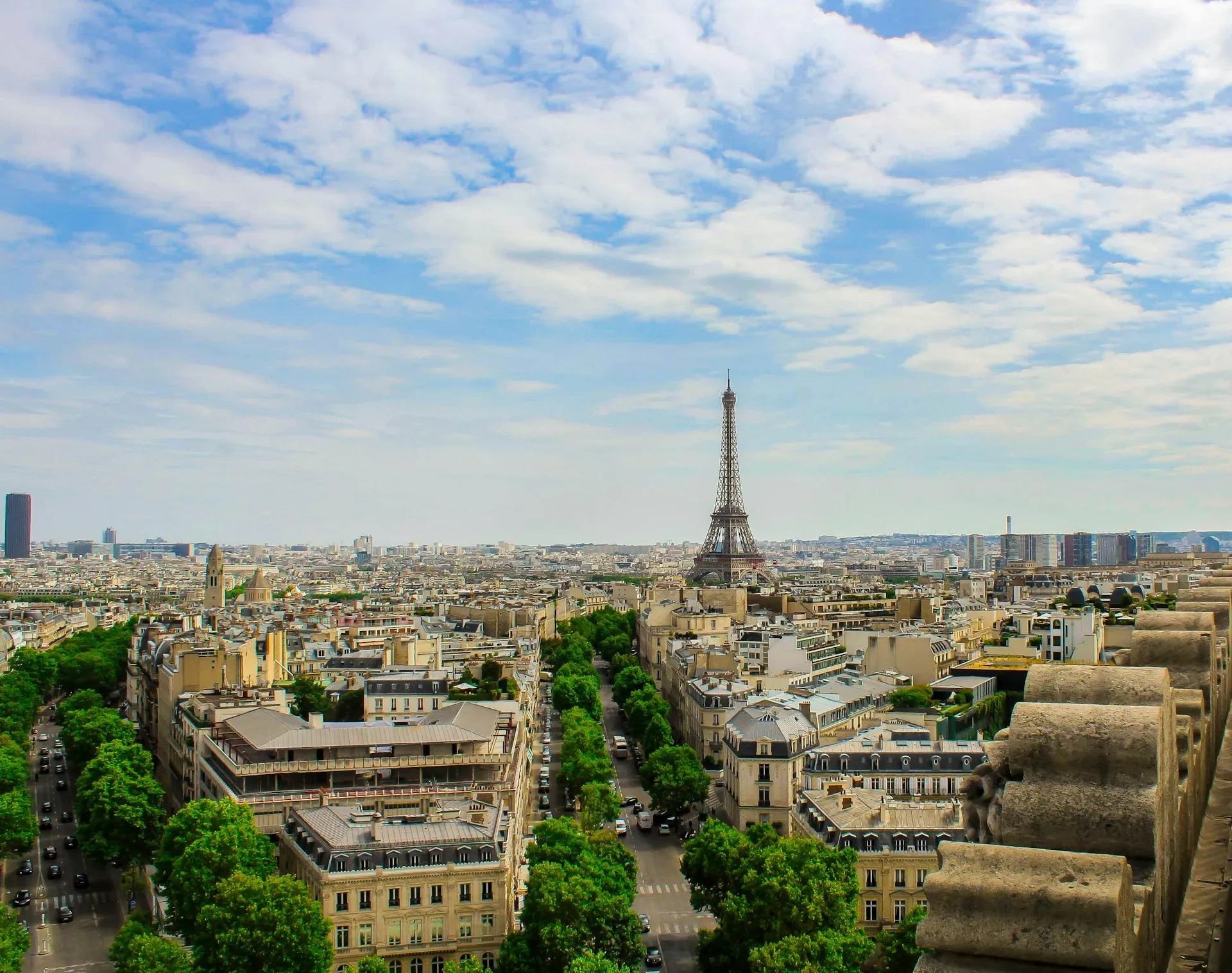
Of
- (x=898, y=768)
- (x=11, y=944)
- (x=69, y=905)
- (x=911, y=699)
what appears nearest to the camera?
(x=11, y=944)

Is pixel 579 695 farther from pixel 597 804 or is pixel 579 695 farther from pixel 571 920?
pixel 571 920

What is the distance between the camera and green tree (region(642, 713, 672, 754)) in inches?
2692

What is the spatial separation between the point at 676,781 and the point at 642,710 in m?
16.9

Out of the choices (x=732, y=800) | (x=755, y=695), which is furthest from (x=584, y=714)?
(x=732, y=800)

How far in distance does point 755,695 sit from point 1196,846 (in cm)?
6190

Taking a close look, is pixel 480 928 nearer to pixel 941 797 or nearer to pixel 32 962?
pixel 32 962

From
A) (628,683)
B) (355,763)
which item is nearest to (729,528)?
(628,683)

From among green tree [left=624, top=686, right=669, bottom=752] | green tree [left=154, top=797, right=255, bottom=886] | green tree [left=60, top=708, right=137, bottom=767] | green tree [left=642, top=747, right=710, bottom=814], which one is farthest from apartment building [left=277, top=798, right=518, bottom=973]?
green tree [left=624, top=686, right=669, bottom=752]

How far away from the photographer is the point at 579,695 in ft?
260

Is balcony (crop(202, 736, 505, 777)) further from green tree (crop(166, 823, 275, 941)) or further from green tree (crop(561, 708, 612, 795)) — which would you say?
green tree (crop(561, 708, 612, 795))

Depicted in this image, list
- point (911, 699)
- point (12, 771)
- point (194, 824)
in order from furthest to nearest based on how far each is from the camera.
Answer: point (911, 699)
point (12, 771)
point (194, 824)

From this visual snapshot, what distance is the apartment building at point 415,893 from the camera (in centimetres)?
3625

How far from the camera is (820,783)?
4994 cm

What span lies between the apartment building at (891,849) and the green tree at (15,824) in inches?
1340
